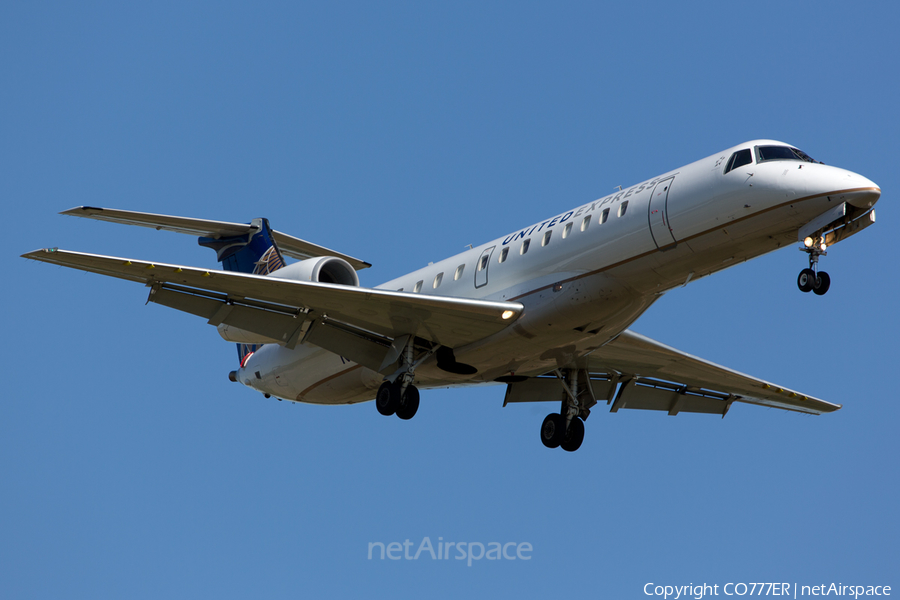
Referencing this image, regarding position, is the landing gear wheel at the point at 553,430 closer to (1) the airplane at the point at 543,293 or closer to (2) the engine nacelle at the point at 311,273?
(1) the airplane at the point at 543,293

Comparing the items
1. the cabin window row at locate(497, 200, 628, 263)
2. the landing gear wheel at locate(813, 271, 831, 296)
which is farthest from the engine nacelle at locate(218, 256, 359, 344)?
the landing gear wheel at locate(813, 271, 831, 296)

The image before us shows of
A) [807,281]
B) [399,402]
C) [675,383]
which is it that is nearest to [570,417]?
[675,383]

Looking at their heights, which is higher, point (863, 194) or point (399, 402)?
point (863, 194)

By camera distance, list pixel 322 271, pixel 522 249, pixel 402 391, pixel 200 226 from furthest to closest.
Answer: pixel 200 226, pixel 322 271, pixel 402 391, pixel 522 249

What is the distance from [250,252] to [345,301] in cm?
598

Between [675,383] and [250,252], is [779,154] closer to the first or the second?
[675,383]

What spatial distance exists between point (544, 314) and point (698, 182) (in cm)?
334

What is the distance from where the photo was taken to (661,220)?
15742 mm

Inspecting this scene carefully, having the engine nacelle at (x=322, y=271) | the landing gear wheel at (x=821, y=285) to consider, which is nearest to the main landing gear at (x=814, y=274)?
the landing gear wheel at (x=821, y=285)

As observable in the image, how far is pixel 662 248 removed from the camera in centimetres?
1574

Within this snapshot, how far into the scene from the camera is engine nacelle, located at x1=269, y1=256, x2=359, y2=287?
59.4 feet

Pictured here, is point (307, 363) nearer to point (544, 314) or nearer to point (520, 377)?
point (520, 377)

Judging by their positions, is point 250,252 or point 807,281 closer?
point 807,281

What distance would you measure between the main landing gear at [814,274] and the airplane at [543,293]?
0.02m
